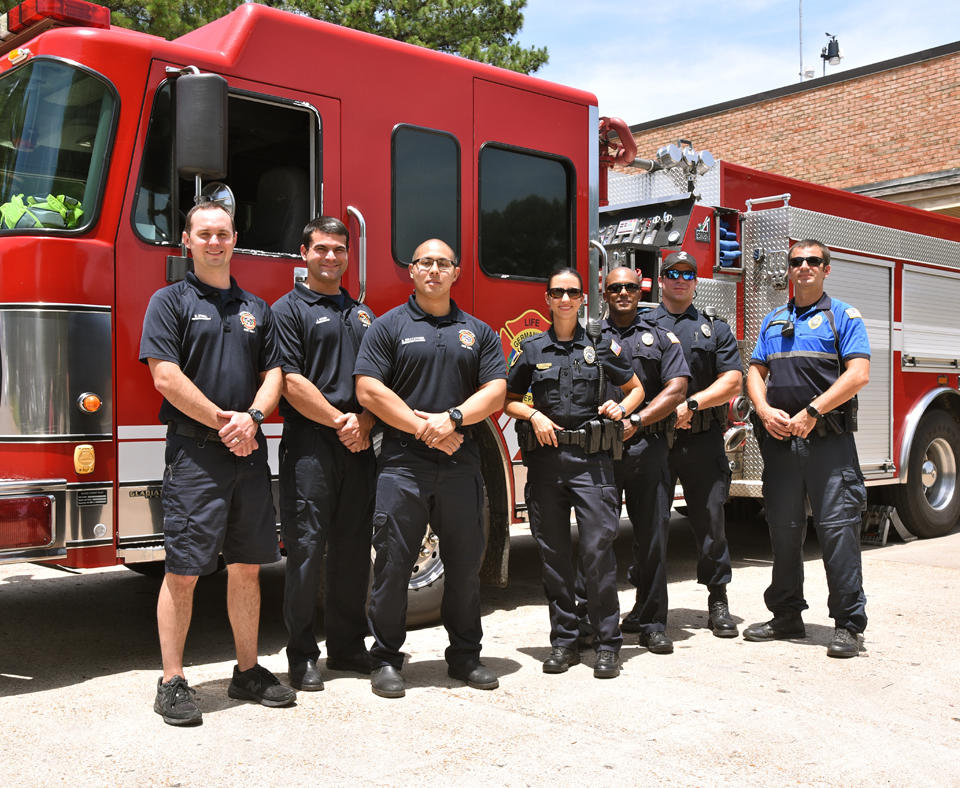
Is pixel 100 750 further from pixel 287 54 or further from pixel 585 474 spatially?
pixel 287 54

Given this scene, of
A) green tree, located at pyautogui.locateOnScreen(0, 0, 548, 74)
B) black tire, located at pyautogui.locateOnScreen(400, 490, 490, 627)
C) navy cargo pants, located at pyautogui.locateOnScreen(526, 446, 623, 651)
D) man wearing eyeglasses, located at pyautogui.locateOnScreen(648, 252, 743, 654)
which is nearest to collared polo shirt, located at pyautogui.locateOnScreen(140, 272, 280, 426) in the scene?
navy cargo pants, located at pyautogui.locateOnScreen(526, 446, 623, 651)

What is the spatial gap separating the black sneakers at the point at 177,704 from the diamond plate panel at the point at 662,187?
4898 millimetres

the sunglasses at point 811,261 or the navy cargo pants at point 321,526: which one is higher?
the sunglasses at point 811,261

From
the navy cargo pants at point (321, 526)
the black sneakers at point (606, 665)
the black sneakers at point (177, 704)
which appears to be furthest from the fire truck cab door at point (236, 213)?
the black sneakers at point (606, 665)

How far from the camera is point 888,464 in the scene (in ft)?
27.3

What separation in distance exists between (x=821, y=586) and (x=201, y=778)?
4.87m

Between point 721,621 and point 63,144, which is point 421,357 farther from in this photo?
point 721,621

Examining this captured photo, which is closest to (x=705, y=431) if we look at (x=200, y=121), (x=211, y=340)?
(x=211, y=340)

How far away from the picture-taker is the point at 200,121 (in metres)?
4.25

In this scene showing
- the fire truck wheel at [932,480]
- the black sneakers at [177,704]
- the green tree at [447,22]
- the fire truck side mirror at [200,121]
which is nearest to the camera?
the black sneakers at [177,704]

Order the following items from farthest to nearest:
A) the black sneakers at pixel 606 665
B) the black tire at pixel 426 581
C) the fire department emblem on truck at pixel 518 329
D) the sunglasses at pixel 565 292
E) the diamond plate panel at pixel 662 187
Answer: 1. the diamond plate panel at pixel 662 187
2. the fire department emblem on truck at pixel 518 329
3. the black tire at pixel 426 581
4. the sunglasses at pixel 565 292
5. the black sneakers at pixel 606 665

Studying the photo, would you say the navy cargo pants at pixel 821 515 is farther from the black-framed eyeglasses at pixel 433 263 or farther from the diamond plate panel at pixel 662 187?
the diamond plate panel at pixel 662 187

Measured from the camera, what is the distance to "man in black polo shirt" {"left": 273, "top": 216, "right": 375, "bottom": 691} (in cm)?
431

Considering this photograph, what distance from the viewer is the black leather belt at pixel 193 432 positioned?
3941mm
